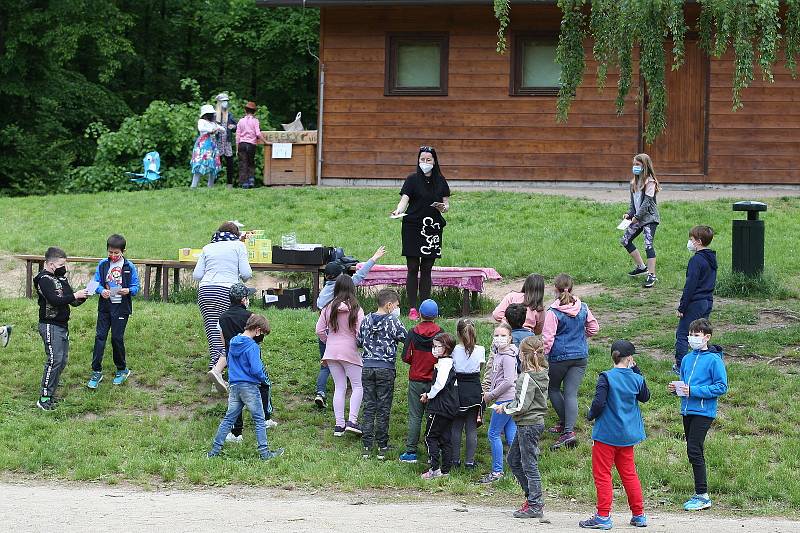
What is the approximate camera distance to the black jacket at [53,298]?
1227 cm

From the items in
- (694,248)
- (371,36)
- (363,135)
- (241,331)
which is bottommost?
(241,331)

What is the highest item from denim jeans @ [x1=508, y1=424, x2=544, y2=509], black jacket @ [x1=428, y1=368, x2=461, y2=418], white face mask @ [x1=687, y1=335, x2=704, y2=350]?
white face mask @ [x1=687, y1=335, x2=704, y2=350]

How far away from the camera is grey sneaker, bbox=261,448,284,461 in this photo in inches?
440

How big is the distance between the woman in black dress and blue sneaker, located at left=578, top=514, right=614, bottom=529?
5.05 meters

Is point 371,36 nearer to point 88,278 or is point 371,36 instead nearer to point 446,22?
point 446,22

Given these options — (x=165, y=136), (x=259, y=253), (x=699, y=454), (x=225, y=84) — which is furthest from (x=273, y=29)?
(x=699, y=454)

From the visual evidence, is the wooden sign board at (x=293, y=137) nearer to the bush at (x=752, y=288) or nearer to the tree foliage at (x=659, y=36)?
the bush at (x=752, y=288)

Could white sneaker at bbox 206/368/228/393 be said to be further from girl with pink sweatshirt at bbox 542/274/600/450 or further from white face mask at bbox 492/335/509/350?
girl with pink sweatshirt at bbox 542/274/600/450

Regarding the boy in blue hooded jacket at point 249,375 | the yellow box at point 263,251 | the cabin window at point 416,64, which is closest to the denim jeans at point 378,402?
the boy in blue hooded jacket at point 249,375

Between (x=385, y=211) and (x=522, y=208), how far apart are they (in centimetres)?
236

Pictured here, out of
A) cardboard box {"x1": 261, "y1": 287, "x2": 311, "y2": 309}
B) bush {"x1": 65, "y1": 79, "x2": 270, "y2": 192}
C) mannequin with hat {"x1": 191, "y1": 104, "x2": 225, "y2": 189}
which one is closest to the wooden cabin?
mannequin with hat {"x1": 191, "y1": 104, "x2": 225, "y2": 189}

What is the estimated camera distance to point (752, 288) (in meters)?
16.1

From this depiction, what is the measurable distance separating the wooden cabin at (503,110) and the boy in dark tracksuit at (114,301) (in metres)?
11.9

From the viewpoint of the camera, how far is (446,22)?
2455cm
